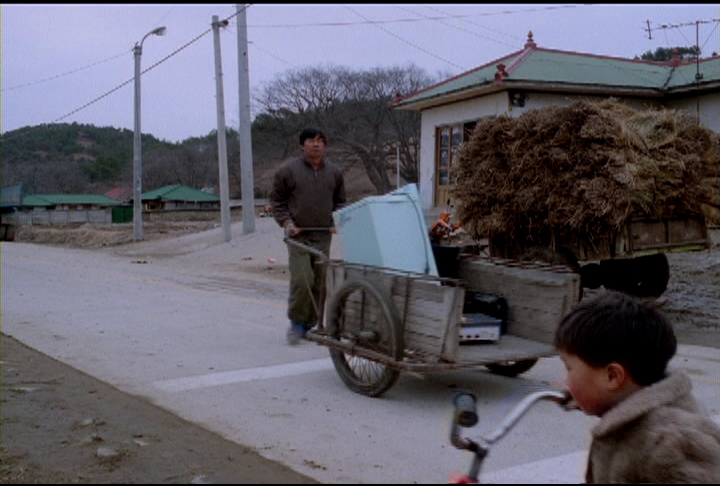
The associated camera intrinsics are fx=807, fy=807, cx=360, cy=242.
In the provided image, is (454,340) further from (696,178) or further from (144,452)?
(696,178)

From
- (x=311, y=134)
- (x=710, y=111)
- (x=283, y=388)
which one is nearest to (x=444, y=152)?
(x=710, y=111)

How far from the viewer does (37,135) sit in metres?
74.8

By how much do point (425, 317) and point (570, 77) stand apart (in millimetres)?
16764

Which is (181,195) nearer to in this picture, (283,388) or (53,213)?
(53,213)

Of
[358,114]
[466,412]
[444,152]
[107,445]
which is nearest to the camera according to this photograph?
[466,412]

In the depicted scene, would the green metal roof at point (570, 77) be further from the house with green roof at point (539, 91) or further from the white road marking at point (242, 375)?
the white road marking at point (242, 375)

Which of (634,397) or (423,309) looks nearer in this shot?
(634,397)

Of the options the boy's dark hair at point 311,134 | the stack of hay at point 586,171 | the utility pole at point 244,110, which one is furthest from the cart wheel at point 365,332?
the utility pole at point 244,110

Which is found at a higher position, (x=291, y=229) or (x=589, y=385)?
(x=291, y=229)

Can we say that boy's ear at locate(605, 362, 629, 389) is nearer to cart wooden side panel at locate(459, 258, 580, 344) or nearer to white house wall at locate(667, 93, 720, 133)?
cart wooden side panel at locate(459, 258, 580, 344)

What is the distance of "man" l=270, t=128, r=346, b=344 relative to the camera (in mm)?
7684

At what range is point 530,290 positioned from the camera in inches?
248

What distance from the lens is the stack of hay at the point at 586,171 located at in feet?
30.3

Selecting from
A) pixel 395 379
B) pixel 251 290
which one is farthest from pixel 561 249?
pixel 251 290
